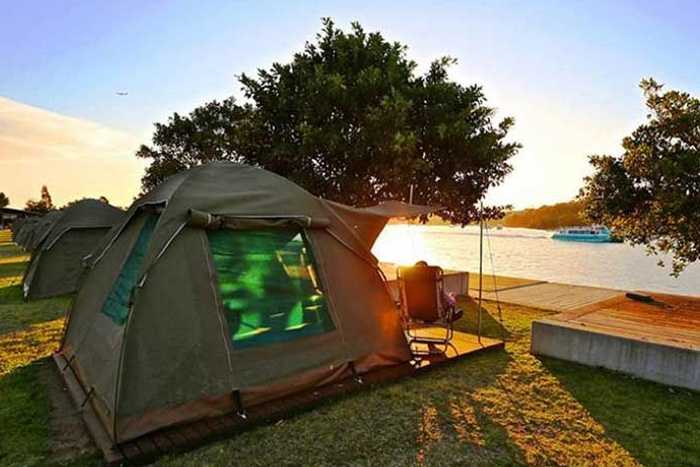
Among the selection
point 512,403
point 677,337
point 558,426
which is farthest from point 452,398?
point 677,337

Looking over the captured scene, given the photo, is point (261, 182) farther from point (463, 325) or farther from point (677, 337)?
point (677, 337)

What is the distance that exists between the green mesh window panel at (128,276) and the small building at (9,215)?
201ft

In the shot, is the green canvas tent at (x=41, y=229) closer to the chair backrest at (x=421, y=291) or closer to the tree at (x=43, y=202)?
the chair backrest at (x=421, y=291)

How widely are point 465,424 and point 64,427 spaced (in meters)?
3.56

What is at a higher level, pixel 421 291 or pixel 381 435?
pixel 421 291

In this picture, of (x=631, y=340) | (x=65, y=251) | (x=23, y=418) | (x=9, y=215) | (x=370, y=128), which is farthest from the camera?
(x=9, y=215)

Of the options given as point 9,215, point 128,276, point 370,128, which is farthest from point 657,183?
point 9,215

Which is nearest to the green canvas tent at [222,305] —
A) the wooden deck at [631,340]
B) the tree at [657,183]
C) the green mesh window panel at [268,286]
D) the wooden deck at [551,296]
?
the green mesh window panel at [268,286]

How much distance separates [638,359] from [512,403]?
1.94m

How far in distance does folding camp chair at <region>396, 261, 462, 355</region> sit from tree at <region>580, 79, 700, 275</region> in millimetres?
3767

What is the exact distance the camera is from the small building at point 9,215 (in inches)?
2184

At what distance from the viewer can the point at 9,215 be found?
59.9 m

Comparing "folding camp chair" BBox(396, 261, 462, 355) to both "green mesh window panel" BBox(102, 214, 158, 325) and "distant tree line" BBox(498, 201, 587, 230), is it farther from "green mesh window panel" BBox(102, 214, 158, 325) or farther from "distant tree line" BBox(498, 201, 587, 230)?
"distant tree line" BBox(498, 201, 587, 230)

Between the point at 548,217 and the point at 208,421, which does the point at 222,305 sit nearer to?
the point at 208,421
